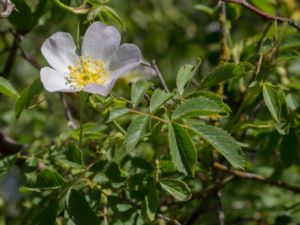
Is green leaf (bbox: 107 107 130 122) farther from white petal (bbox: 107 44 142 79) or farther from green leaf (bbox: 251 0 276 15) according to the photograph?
green leaf (bbox: 251 0 276 15)

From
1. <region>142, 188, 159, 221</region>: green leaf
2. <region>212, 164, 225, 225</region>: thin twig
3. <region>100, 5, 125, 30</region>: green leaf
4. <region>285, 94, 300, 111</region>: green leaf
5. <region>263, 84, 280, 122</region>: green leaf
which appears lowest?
<region>212, 164, 225, 225</region>: thin twig

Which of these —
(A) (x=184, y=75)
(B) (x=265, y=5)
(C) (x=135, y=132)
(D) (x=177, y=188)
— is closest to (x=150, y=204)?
(D) (x=177, y=188)

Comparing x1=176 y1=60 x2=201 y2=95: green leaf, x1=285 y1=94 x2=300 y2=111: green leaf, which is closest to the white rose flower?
x1=176 y1=60 x2=201 y2=95: green leaf

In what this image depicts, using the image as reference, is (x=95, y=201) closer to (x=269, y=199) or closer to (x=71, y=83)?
(x=71, y=83)

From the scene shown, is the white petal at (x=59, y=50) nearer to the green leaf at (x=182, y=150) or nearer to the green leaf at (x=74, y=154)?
the green leaf at (x=74, y=154)

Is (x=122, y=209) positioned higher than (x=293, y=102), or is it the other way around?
(x=293, y=102)

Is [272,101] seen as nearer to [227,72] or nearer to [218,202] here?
[227,72]

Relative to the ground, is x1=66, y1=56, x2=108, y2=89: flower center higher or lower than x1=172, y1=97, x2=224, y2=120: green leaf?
higher
